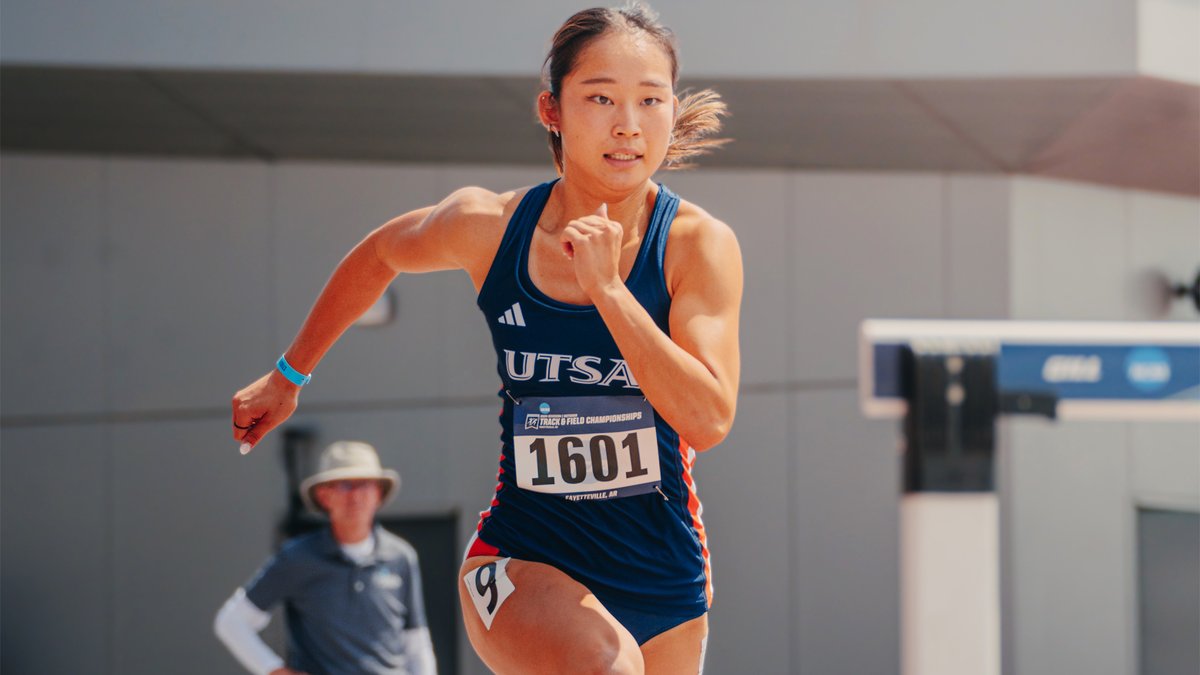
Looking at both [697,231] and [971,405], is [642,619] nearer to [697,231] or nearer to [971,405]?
[697,231]

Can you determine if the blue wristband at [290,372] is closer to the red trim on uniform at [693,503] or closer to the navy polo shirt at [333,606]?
the red trim on uniform at [693,503]

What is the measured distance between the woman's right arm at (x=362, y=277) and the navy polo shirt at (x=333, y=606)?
2.25 m

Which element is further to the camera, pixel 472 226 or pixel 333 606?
pixel 333 606

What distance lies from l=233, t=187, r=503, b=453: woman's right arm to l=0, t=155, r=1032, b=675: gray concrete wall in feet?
15.6

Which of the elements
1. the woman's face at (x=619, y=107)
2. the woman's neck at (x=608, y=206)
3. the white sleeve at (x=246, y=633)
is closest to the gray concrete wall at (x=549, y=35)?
the white sleeve at (x=246, y=633)

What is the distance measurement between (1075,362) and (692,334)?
113 cm

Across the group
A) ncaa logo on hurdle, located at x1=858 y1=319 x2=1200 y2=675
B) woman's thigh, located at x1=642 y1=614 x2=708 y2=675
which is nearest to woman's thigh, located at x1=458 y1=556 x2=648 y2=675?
woman's thigh, located at x1=642 y1=614 x2=708 y2=675

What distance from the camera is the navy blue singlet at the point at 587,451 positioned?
2.88 m

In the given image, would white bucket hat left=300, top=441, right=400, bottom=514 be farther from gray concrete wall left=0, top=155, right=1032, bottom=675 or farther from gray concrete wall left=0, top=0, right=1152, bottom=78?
gray concrete wall left=0, top=155, right=1032, bottom=675

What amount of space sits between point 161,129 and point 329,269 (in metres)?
1.18

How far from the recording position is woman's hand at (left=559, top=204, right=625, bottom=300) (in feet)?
8.48

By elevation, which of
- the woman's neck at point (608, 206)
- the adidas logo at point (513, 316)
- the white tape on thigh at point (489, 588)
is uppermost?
the woman's neck at point (608, 206)

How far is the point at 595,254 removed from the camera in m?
2.59

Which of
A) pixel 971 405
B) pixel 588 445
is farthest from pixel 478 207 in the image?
pixel 971 405
